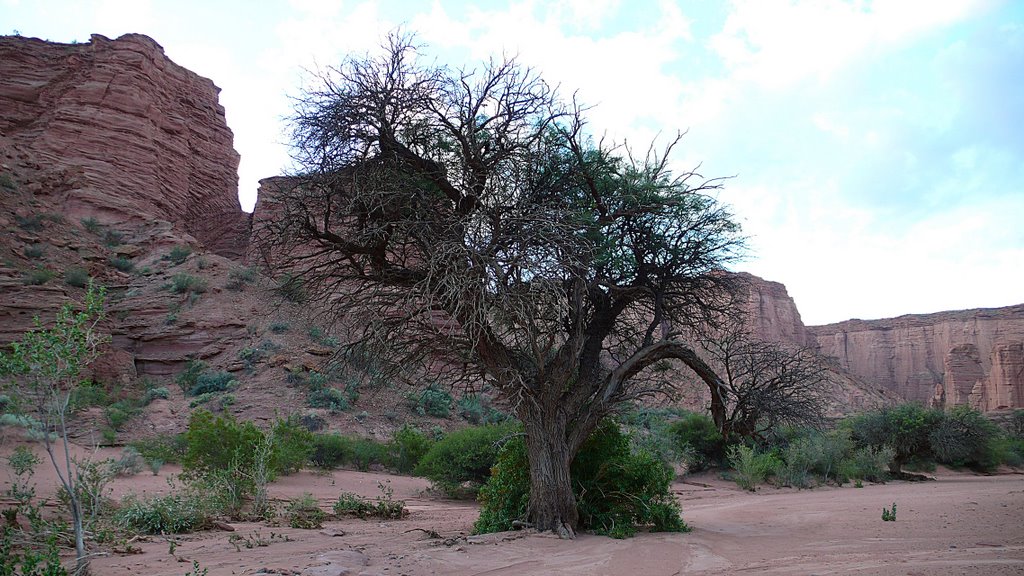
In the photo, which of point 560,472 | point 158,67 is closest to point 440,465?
point 560,472

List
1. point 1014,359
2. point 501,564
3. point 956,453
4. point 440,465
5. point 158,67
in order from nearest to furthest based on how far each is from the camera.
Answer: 1. point 501,564
2. point 440,465
3. point 956,453
4. point 158,67
5. point 1014,359

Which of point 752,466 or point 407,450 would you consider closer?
point 752,466

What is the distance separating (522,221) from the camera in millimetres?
8102

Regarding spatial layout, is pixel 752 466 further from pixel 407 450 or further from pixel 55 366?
pixel 55 366

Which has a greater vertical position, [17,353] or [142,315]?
[142,315]

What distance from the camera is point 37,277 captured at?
26.0 meters

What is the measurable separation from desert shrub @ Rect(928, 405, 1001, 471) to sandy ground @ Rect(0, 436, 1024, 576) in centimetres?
1357

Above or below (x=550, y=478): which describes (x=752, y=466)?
below

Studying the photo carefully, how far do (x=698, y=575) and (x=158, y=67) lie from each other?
156ft

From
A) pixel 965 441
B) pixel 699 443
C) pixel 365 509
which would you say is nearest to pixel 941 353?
pixel 965 441

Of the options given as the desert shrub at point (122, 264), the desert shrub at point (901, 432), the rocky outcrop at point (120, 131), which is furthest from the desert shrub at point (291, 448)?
the rocky outcrop at point (120, 131)

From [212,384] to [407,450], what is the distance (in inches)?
411

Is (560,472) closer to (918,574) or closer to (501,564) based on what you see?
(501,564)

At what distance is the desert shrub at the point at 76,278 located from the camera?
2725 cm
